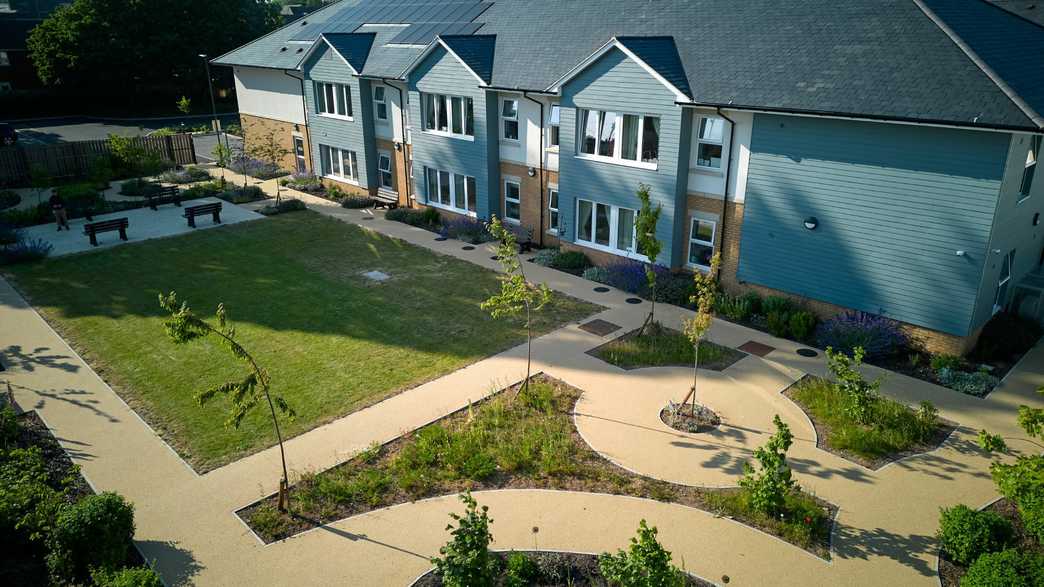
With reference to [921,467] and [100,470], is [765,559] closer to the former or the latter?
[921,467]

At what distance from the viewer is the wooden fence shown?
34.6 meters

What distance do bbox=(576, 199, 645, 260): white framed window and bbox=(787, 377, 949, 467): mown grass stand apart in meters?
8.86

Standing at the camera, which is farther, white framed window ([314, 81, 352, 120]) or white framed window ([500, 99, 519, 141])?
white framed window ([314, 81, 352, 120])

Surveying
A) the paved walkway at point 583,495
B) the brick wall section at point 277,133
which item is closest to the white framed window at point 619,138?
the paved walkway at point 583,495

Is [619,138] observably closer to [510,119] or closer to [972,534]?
[510,119]

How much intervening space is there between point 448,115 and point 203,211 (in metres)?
11.1

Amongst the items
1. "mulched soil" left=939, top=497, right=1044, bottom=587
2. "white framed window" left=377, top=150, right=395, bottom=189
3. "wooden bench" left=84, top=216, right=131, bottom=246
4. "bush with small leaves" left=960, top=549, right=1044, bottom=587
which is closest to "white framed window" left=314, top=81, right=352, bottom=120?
"white framed window" left=377, top=150, right=395, bottom=189

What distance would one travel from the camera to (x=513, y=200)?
2653 centimetres

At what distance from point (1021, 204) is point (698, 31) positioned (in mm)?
10167

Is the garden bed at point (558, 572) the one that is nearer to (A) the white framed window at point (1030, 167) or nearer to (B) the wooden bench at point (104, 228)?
(A) the white framed window at point (1030, 167)

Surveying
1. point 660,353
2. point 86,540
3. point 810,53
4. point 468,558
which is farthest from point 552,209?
point 86,540

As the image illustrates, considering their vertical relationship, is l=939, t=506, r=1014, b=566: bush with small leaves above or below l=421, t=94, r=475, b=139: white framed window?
below

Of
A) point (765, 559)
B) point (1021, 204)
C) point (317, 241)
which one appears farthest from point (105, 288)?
point (1021, 204)

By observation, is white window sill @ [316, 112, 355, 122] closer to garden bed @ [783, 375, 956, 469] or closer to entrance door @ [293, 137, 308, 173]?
entrance door @ [293, 137, 308, 173]
